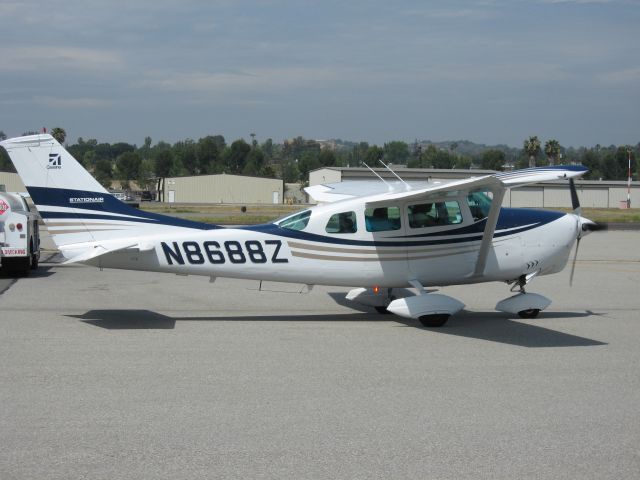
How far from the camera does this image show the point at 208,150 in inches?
5782

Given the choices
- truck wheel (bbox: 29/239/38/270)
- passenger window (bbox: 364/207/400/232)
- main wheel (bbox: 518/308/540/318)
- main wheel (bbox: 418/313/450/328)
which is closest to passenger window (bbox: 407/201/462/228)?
passenger window (bbox: 364/207/400/232)

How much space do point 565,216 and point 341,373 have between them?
588 cm

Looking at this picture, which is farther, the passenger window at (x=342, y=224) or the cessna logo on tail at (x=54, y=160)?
the passenger window at (x=342, y=224)

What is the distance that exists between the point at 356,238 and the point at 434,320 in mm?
1671

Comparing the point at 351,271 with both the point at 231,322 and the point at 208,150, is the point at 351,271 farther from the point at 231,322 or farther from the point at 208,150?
the point at 208,150

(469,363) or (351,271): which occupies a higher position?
(351,271)

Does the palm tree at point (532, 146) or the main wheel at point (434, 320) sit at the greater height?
the palm tree at point (532, 146)

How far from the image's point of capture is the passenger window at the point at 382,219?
1176 cm

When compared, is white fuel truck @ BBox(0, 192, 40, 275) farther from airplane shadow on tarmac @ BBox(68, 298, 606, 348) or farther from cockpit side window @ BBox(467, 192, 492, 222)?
cockpit side window @ BBox(467, 192, 492, 222)

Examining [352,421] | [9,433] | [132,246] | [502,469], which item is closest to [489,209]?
[132,246]

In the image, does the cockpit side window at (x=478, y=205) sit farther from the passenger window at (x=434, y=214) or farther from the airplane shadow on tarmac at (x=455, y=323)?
the airplane shadow on tarmac at (x=455, y=323)

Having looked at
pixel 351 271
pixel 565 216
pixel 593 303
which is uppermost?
pixel 565 216

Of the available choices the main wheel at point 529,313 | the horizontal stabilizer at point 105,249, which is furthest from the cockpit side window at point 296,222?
the main wheel at point 529,313

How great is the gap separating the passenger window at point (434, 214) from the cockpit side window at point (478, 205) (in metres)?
0.23
